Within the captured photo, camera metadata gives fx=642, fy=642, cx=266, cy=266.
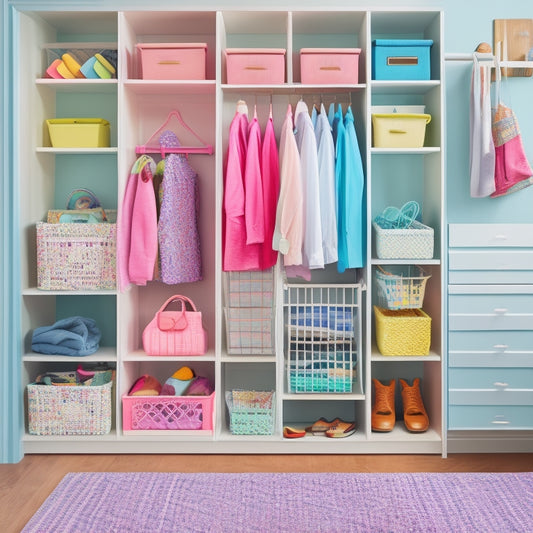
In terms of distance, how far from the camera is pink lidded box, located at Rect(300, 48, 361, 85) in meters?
3.24

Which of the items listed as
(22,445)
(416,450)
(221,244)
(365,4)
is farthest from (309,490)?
(365,4)

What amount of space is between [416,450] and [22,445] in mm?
1999

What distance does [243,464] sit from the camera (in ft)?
10.3

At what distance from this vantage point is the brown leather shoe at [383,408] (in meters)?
3.32

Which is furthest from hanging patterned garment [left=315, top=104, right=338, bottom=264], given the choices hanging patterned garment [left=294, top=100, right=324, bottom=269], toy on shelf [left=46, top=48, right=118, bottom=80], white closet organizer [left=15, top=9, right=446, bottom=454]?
toy on shelf [left=46, top=48, right=118, bottom=80]

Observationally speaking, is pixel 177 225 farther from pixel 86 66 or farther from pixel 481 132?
pixel 481 132

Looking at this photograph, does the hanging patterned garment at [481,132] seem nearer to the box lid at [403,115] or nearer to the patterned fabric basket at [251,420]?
the box lid at [403,115]

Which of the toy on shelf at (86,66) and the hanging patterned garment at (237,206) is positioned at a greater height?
the toy on shelf at (86,66)

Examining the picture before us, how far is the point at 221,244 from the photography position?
10.8ft

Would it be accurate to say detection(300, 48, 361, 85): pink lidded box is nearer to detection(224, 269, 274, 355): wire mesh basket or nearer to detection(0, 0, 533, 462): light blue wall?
detection(0, 0, 533, 462): light blue wall

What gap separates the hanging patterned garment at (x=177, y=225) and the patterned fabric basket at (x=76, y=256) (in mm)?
259

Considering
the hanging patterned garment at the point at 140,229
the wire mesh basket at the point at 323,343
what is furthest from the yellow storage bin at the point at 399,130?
the hanging patterned garment at the point at 140,229

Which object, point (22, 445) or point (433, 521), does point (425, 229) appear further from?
point (22, 445)

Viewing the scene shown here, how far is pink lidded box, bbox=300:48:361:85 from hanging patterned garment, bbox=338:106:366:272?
8.1 inches
